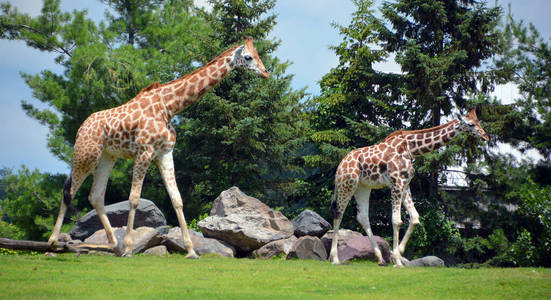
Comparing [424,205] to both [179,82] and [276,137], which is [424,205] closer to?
[276,137]

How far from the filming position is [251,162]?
75.6 feet

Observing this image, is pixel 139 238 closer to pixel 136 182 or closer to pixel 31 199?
pixel 136 182

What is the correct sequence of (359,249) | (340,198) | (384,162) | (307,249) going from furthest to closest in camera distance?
(307,249) → (359,249) → (340,198) → (384,162)

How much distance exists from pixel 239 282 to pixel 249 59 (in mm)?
6196

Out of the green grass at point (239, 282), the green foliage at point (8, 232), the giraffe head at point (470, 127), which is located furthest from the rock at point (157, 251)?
the green foliage at point (8, 232)

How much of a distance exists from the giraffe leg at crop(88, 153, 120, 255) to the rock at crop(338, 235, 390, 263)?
5.75 metres

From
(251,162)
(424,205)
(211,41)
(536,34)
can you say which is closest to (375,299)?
(536,34)

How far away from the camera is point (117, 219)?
16.9m

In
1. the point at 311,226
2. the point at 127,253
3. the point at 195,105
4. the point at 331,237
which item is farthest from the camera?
the point at 195,105

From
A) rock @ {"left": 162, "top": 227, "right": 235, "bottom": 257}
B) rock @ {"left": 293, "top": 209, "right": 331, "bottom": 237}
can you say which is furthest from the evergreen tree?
rock @ {"left": 162, "top": 227, "right": 235, "bottom": 257}

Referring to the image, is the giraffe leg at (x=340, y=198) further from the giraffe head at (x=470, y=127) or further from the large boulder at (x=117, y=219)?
the large boulder at (x=117, y=219)

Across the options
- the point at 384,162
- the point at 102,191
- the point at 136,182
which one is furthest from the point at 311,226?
the point at 102,191

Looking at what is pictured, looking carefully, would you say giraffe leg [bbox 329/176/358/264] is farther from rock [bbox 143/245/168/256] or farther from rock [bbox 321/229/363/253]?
rock [bbox 143/245/168/256]

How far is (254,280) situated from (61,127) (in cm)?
1708
